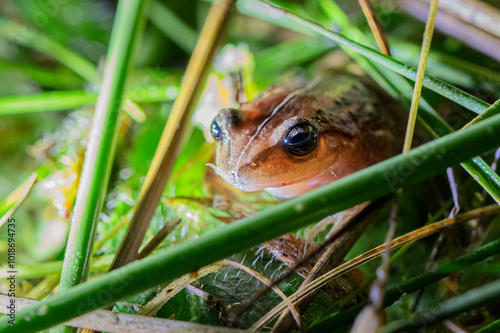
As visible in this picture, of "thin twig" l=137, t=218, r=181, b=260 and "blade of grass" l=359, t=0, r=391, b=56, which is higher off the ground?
"blade of grass" l=359, t=0, r=391, b=56

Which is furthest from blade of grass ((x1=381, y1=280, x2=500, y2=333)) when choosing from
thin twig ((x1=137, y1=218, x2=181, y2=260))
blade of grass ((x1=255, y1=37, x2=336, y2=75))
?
blade of grass ((x1=255, y1=37, x2=336, y2=75))

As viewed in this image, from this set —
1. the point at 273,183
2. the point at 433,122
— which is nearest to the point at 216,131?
the point at 273,183

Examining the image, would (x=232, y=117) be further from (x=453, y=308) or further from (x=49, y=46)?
(x=49, y=46)

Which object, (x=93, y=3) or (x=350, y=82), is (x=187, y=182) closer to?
(x=350, y=82)

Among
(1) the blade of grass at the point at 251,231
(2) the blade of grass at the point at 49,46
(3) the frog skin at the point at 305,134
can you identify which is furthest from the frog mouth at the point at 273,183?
(2) the blade of grass at the point at 49,46

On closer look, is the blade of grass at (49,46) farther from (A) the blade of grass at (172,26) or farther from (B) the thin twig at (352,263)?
(B) the thin twig at (352,263)

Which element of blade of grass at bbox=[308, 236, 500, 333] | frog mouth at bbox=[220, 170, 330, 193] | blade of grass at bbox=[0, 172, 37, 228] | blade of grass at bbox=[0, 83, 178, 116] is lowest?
blade of grass at bbox=[308, 236, 500, 333]

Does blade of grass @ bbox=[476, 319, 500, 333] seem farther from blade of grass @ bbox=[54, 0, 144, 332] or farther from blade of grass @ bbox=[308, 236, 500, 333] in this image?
blade of grass @ bbox=[54, 0, 144, 332]
